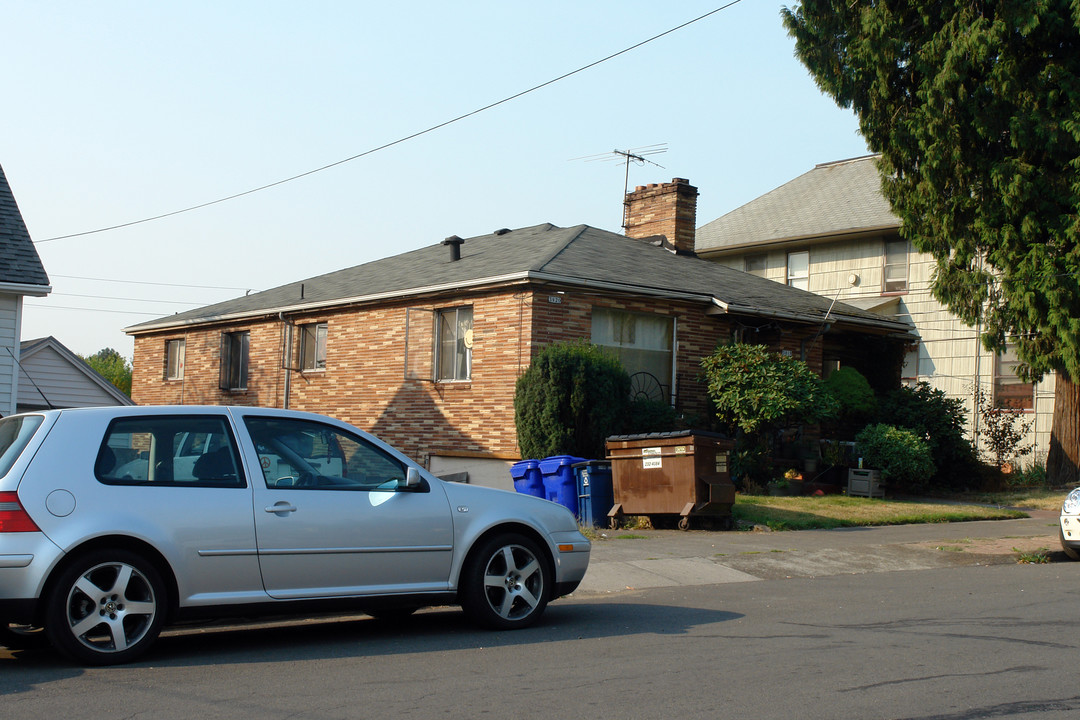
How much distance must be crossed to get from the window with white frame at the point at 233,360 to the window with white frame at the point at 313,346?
8.48 feet

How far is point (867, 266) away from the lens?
A: 30062 mm

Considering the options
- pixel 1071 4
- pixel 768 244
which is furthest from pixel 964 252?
pixel 768 244

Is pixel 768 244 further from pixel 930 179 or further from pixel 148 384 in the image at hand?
pixel 148 384

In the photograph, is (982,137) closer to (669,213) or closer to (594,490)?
(669,213)

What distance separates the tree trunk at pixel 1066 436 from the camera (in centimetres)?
2194

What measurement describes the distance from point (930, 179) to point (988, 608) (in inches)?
570

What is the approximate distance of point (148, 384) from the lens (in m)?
28.3

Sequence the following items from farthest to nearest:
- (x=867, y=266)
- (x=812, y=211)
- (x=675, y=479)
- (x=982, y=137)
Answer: (x=812, y=211) → (x=867, y=266) → (x=982, y=137) → (x=675, y=479)

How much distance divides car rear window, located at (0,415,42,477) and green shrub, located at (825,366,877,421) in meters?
17.3

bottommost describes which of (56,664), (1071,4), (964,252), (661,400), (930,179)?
(56,664)

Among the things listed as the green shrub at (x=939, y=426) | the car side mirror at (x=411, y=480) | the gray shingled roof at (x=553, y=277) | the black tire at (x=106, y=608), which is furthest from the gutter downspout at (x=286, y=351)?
the black tire at (x=106, y=608)

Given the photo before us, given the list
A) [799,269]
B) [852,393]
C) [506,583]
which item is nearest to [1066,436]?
[852,393]

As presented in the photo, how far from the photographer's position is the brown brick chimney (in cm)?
2464

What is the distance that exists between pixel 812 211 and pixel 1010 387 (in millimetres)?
8111
